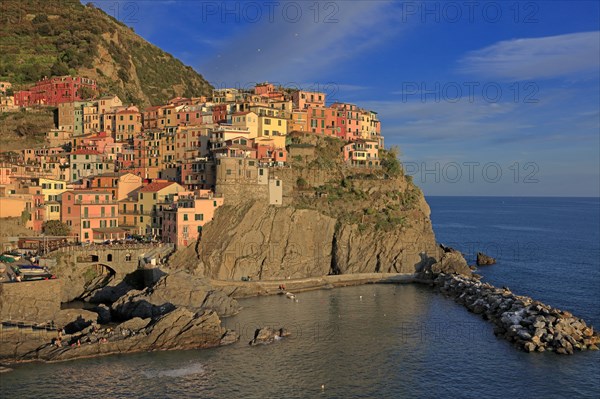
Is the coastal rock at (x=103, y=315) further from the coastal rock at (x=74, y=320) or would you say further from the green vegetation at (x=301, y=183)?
the green vegetation at (x=301, y=183)

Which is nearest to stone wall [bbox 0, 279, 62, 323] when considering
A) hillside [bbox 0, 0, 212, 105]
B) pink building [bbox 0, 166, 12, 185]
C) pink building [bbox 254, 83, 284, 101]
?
pink building [bbox 0, 166, 12, 185]

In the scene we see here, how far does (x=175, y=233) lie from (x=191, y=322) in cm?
2165

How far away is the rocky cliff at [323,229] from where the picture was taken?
62250 millimetres

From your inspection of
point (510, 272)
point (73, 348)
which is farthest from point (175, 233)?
point (510, 272)

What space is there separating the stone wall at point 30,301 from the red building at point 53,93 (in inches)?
2350

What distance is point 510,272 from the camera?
7731 centimetres

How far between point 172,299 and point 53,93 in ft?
209

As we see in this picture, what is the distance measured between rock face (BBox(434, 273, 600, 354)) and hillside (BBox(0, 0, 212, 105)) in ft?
260

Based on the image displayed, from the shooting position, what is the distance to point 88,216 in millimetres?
62688

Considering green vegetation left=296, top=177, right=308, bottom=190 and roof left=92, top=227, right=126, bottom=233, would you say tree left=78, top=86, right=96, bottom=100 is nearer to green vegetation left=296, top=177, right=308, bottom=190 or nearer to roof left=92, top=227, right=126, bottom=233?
roof left=92, top=227, right=126, bottom=233

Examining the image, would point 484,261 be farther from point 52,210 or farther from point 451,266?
point 52,210

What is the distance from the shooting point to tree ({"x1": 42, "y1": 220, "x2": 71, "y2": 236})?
60281 millimetres

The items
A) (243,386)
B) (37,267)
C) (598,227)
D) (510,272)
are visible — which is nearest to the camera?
(243,386)

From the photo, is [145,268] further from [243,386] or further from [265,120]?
[265,120]
